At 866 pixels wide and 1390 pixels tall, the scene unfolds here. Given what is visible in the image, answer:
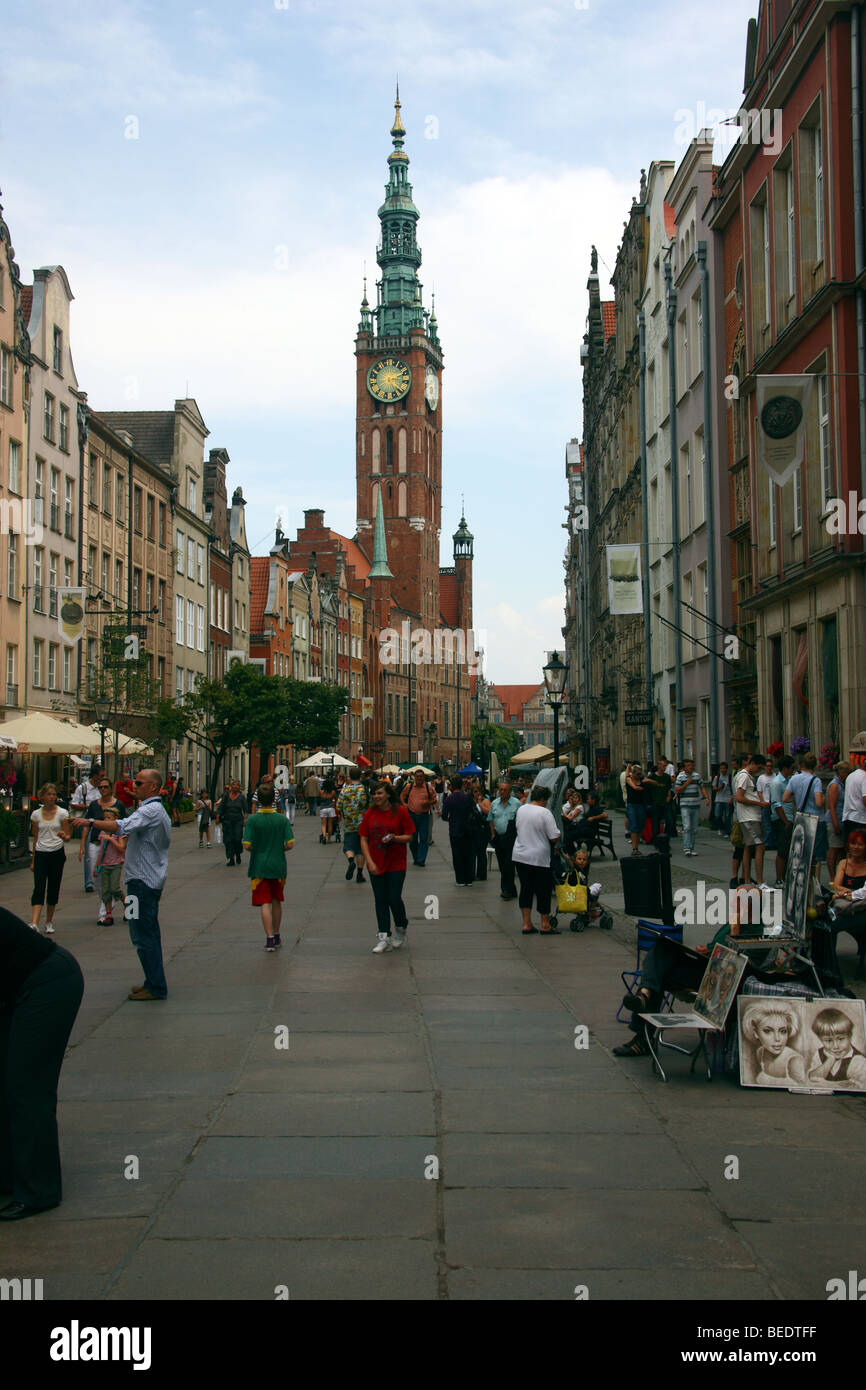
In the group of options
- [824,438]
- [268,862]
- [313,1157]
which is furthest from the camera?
[824,438]

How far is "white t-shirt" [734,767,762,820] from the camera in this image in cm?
1733

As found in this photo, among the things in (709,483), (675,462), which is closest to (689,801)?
(709,483)

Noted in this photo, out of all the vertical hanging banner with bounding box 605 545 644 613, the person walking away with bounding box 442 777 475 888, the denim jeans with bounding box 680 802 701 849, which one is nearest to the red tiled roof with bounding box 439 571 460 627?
the vertical hanging banner with bounding box 605 545 644 613

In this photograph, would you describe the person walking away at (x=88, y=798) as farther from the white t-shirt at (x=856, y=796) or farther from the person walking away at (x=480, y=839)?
the white t-shirt at (x=856, y=796)

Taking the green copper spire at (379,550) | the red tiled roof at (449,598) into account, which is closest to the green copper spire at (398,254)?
the green copper spire at (379,550)

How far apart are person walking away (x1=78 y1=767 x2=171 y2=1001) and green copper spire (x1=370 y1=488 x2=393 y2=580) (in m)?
115

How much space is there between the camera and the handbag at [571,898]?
15516 millimetres

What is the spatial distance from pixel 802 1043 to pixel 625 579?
26.7 metres

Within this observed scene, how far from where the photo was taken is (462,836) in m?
21.7

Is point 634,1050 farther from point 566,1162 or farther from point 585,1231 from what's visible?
point 585,1231

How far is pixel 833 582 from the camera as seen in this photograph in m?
20.7

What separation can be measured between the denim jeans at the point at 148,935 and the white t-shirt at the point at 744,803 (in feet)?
28.8

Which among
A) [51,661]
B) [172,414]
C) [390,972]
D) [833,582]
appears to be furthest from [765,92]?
[172,414]

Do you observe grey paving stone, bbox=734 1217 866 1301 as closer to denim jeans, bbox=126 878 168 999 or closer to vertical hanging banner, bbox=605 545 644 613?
denim jeans, bbox=126 878 168 999
